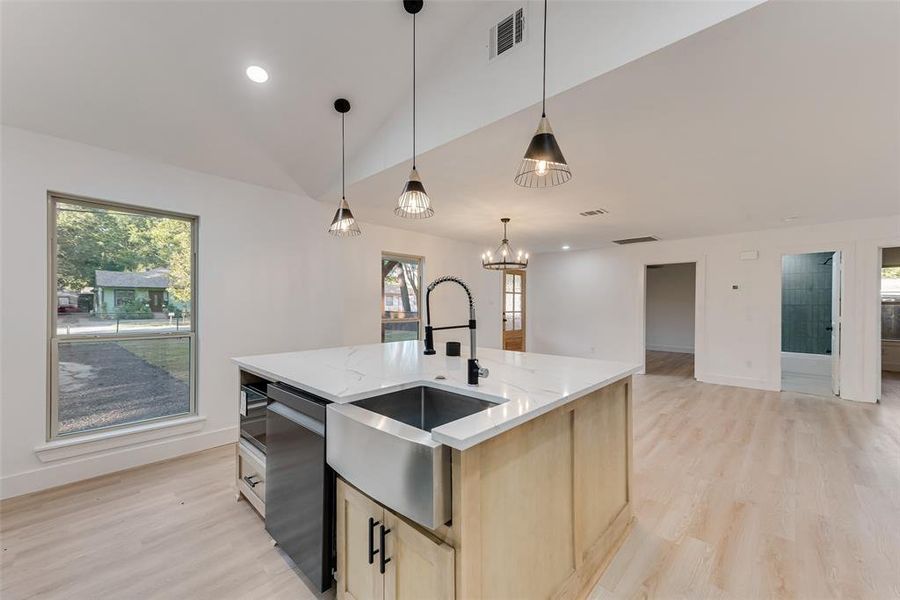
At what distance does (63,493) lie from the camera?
8.27 ft

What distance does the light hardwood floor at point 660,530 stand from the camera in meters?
1.68

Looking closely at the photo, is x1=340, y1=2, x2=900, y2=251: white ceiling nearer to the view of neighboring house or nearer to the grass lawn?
the view of neighboring house

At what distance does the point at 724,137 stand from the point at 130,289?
460 cm

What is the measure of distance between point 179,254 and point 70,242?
68 centimetres

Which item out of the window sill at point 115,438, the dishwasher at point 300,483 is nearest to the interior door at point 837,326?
the dishwasher at point 300,483

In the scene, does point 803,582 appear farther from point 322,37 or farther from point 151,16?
point 151,16

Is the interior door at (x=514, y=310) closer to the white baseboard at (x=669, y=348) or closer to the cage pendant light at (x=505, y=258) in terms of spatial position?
the cage pendant light at (x=505, y=258)

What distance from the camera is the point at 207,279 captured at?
331cm

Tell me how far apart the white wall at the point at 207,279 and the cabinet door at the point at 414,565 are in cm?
286

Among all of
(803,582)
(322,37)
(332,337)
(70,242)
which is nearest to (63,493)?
(70,242)

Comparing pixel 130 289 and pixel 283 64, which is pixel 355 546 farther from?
pixel 130 289

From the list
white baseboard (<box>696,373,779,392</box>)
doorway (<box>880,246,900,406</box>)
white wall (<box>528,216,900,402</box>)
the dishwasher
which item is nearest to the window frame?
the dishwasher

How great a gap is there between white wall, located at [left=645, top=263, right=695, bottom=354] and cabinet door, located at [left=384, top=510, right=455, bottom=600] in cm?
947

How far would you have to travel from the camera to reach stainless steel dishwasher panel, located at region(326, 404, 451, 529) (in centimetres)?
106
